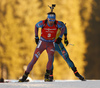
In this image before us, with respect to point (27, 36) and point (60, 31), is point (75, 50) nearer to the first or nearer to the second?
point (27, 36)

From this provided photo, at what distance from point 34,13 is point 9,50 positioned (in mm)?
5066

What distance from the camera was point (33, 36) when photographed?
40594 mm

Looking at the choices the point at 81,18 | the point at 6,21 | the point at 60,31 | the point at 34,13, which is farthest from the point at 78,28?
the point at 60,31

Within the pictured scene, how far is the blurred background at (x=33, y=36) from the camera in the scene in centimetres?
4019

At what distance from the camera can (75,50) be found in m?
40.6

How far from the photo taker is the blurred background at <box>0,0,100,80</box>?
132 feet

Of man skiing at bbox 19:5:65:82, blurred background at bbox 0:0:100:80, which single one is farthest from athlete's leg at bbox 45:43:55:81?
blurred background at bbox 0:0:100:80

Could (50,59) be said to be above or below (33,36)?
below

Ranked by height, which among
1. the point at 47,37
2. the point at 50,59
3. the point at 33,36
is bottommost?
the point at 50,59

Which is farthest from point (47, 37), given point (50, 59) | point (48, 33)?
point (50, 59)

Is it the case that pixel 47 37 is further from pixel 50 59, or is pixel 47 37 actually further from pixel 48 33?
Answer: pixel 50 59

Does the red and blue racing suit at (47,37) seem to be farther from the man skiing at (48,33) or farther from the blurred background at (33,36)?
the blurred background at (33,36)

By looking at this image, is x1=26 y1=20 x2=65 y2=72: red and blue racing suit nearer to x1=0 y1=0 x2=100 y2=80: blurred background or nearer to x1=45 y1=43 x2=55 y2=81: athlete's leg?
x1=45 y1=43 x2=55 y2=81: athlete's leg

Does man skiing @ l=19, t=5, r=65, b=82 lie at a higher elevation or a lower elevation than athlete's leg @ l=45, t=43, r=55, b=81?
higher
